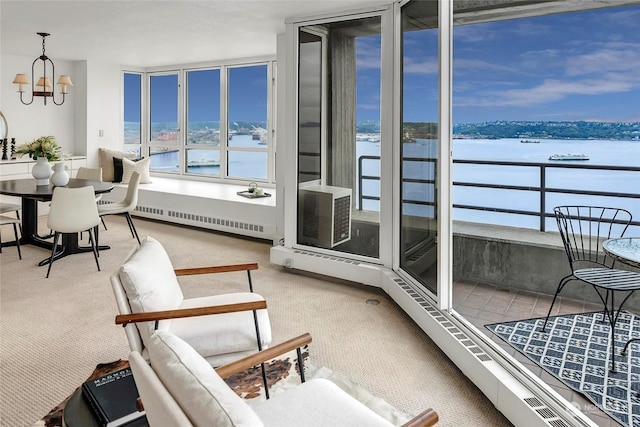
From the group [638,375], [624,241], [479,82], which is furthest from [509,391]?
[479,82]

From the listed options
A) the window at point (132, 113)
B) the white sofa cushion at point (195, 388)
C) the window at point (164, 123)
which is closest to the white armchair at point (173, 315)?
the white sofa cushion at point (195, 388)

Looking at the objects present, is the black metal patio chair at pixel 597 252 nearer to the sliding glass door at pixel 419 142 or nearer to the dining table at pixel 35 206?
the sliding glass door at pixel 419 142

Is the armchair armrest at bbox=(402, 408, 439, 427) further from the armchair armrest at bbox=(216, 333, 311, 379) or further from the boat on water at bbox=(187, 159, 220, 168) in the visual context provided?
the boat on water at bbox=(187, 159, 220, 168)

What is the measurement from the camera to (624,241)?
9.21 ft

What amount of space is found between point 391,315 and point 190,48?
4410 millimetres

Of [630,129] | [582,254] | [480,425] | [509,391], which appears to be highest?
[630,129]

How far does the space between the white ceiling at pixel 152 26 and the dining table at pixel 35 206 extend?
1.65 meters

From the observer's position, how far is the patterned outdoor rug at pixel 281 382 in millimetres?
2299

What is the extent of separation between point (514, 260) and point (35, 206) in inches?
203

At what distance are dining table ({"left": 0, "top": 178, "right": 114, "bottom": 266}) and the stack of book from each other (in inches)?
137

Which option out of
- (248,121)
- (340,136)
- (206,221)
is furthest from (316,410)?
(248,121)

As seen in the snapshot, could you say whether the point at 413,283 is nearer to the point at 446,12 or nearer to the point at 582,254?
the point at 582,254

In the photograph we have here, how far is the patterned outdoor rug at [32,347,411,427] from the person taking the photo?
2299 mm

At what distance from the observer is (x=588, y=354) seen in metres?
2.87
